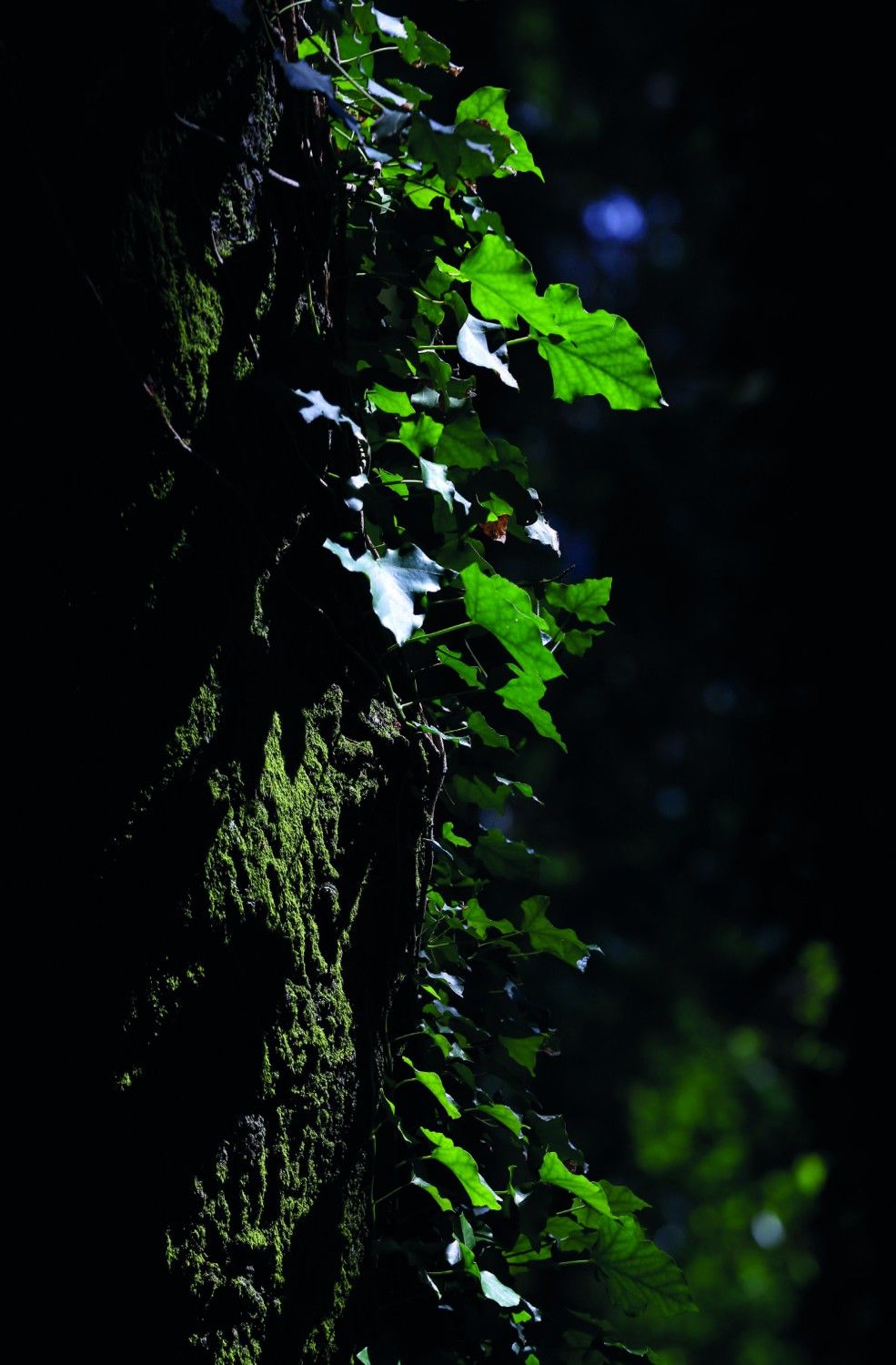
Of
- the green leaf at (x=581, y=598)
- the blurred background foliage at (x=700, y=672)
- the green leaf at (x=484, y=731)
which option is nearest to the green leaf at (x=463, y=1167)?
the green leaf at (x=484, y=731)

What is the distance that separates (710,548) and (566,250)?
14.3ft

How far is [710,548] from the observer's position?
10570 mm

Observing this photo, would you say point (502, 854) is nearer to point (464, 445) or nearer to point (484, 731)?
point (484, 731)

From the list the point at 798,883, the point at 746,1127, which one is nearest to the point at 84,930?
the point at 798,883

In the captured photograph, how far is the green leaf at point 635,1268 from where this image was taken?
1363 millimetres

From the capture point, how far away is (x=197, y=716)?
1027 millimetres

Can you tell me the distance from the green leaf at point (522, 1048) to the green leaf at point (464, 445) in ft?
2.32

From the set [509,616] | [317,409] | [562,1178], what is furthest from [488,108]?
[562,1178]

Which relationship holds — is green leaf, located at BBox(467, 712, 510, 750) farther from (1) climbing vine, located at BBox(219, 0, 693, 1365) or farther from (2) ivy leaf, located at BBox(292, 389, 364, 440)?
(2) ivy leaf, located at BBox(292, 389, 364, 440)

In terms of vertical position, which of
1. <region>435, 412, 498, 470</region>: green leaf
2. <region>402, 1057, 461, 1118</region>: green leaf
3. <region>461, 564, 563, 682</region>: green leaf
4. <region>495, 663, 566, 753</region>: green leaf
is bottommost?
<region>402, 1057, 461, 1118</region>: green leaf

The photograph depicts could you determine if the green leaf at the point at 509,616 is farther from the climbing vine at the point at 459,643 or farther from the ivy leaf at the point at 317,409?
the ivy leaf at the point at 317,409

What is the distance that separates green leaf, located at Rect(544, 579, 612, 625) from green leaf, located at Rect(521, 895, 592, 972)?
0.36 metres

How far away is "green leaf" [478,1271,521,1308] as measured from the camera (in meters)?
1.21

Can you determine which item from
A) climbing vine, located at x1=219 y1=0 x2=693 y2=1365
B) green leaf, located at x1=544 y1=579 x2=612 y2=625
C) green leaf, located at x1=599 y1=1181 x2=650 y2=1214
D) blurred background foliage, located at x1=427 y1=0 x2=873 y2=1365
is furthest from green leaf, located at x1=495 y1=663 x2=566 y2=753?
blurred background foliage, located at x1=427 y1=0 x2=873 y2=1365
